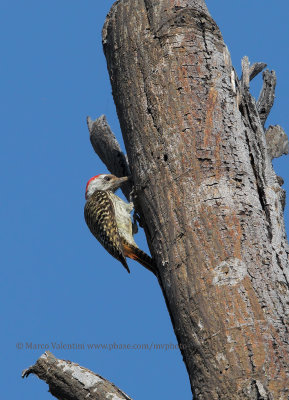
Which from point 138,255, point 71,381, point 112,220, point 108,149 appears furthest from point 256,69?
point 71,381

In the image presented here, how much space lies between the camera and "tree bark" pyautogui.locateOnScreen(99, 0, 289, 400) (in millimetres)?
2771

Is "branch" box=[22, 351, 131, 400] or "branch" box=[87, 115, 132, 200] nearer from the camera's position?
"branch" box=[22, 351, 131, 400]

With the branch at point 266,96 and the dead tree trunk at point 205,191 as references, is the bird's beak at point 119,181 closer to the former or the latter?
the dead tree trunk at point 205,191

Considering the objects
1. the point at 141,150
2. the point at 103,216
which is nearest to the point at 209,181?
the point at 141,150

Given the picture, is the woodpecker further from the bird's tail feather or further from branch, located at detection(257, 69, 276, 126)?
branch, located at detection(257, 69, 276, 126)

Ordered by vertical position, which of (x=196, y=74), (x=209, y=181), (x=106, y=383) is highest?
(x=196, y=74)

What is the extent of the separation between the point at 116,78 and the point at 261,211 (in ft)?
4.50

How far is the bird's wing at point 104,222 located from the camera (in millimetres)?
5267

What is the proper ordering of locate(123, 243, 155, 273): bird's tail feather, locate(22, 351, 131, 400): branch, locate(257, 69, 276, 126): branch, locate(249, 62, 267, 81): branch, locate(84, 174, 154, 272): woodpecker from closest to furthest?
locate(22, 351, 131, 400): branch < locate(257, 69, 276, 126): branch < locate(249, 62, 267, 81): branch < locate(123, 243, 155, 273): bird's tail feather < locate(84, 174, 154, 272): woodpecker

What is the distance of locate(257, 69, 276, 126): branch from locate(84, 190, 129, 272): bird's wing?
5.49 ft

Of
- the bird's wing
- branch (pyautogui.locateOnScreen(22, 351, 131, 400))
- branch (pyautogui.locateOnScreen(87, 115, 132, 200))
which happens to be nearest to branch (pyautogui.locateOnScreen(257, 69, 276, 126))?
branch (pyautogui.locateOnScreen(87, 115, 132, 200))

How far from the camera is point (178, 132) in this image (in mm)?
3467

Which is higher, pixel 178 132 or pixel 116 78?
pixel 116 78

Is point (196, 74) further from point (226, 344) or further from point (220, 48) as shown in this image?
point (226, 344)
